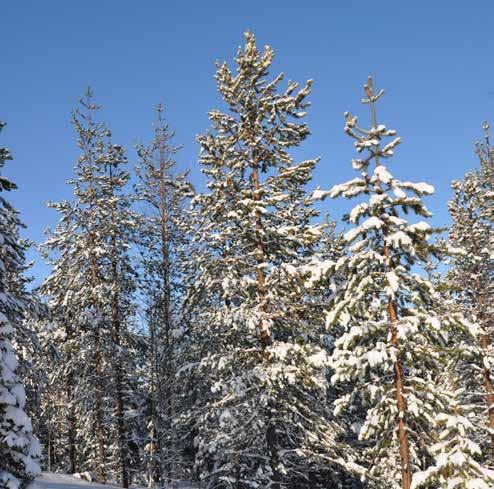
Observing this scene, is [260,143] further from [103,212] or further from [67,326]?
[67,326]

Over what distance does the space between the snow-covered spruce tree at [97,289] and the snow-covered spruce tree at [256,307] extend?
8059 mm

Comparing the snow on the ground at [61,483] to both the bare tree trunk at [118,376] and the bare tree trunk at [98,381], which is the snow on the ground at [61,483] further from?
the bare tree trunk at [118,376]

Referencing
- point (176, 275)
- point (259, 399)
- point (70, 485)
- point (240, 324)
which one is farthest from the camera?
point (176, 275)

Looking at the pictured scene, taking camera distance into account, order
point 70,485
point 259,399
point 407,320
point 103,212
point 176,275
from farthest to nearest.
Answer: point 103,212
point 176,275
point 70,485
point 259,399
point 407,320

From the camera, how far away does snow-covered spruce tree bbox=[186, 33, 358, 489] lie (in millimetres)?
14406

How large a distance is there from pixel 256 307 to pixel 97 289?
11.1m

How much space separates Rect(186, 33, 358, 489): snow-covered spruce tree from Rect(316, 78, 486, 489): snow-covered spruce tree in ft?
7.54

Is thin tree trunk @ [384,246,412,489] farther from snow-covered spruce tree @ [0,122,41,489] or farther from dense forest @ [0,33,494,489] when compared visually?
snow-covered spruce tree @ [0,122,41,489]

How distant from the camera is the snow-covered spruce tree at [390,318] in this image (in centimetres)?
1111

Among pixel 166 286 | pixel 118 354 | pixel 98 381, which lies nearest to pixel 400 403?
pixel 166 286

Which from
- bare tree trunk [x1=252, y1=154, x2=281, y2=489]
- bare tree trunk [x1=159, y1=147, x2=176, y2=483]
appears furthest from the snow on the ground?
bare tree trunk [x1=252, y1=154, x2=281, y2=489]

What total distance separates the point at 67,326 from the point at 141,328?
11.8ft

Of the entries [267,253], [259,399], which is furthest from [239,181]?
[259,399]

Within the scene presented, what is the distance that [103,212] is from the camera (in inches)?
958
